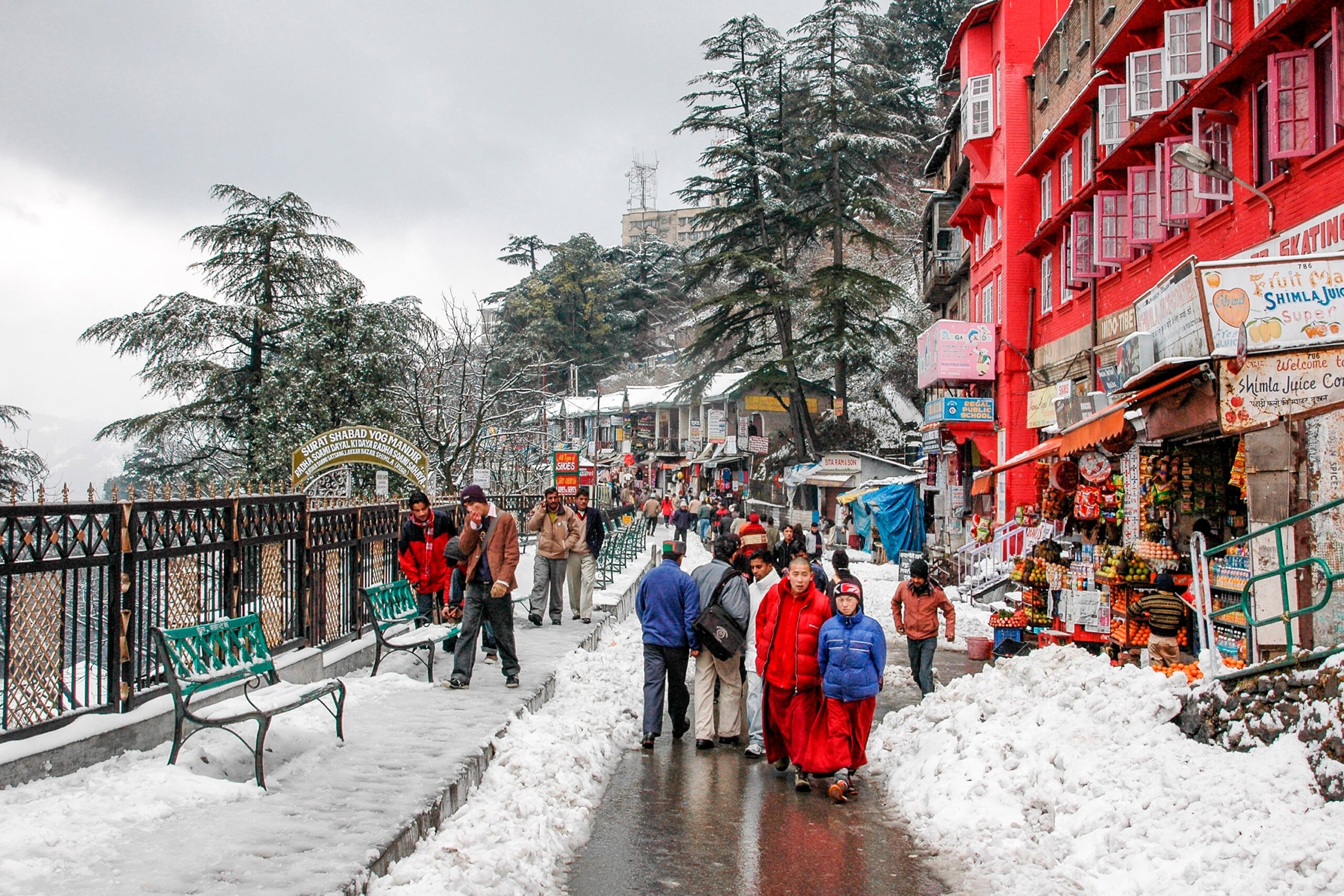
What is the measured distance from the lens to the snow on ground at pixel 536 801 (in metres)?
5.35

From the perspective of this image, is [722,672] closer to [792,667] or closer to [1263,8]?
[792,667]

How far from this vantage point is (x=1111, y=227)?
20.0 m

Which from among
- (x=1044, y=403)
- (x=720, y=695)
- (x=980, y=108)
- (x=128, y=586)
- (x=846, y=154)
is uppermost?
(x=846, y=154)

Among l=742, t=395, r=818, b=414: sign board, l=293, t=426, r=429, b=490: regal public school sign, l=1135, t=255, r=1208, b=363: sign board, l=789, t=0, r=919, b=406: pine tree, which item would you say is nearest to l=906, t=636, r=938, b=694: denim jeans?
l=1135, t=255, r=1208, b=363: sign board

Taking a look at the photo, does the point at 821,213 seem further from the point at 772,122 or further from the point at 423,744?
→ the point at 423,744

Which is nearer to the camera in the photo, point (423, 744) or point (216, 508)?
point (423, 744)

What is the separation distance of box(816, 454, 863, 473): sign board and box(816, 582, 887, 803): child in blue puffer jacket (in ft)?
101

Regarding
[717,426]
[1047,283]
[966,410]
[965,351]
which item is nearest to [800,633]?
[1047,283]

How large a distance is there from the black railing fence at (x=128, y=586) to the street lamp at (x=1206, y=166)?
11.6m

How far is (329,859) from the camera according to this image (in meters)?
5.04

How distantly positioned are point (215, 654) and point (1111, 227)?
18.1m

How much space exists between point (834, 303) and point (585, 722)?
33.3 meters

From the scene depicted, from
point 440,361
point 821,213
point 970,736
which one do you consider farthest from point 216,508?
point 821,213

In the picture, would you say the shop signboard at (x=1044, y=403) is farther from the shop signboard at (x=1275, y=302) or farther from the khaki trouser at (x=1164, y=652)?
the khaki trouser at (x=1164, y=652)
